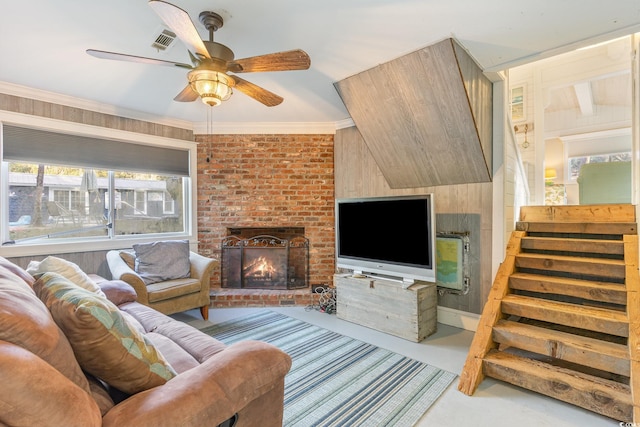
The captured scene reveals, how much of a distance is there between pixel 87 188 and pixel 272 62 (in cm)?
292

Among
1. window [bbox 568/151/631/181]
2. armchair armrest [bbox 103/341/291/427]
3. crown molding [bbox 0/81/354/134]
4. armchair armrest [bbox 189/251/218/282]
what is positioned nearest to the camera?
armchair armrest [bbox 103/341/291/427]

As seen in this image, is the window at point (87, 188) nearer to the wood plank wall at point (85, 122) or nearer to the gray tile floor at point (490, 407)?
the wood plank wall at point (85, 122)

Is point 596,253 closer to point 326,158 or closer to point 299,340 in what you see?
point 299,340

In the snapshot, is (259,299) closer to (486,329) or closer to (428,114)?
(486,329)

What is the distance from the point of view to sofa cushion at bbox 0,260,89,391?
81 centimetres

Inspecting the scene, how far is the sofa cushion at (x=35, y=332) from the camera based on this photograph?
2.64ft

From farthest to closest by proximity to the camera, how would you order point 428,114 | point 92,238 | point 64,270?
point 92,238
point 428,114
point 64,270

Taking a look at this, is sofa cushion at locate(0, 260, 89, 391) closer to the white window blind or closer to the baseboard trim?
the white window blind

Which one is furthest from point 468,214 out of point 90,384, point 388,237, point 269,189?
point 90,384

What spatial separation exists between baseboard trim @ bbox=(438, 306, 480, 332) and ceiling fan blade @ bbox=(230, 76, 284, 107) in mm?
2671

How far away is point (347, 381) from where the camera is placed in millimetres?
2146

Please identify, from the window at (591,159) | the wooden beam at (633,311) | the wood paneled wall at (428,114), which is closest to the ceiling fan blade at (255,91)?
the wood paneled wall at (428,114)

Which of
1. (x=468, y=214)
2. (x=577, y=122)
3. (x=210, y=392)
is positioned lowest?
(x=210, y=392)

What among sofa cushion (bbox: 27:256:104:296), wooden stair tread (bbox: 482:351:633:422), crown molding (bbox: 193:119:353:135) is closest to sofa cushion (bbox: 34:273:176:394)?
sofa cushion (bbox: 27:256:104:296)
